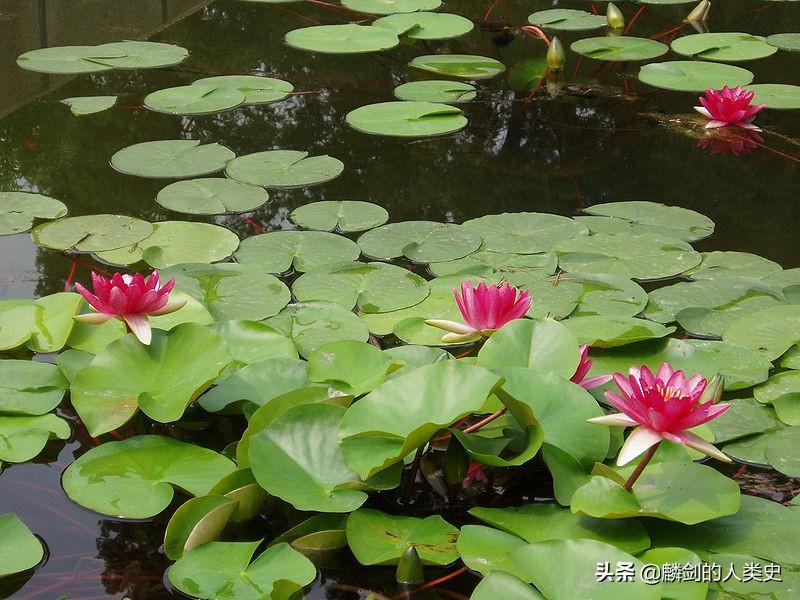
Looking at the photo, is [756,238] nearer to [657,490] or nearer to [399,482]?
[657,490]

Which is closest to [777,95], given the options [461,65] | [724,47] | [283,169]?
[724,47]

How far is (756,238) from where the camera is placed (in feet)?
9.96

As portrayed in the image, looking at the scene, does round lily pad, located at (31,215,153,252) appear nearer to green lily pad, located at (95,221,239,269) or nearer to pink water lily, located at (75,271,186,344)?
green lily pad, located at (95,221,239,269)

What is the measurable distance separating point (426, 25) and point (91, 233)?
2.64 metres

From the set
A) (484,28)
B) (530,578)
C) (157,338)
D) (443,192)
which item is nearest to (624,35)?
(484,28)

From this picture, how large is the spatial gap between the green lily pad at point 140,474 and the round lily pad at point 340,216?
118 cm

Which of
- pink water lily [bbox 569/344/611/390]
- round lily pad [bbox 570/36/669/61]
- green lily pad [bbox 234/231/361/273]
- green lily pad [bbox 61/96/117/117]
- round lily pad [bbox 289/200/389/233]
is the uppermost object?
round lily pad [bbox 570/36/669/61]

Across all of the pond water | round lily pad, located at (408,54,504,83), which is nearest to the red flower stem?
the pond water

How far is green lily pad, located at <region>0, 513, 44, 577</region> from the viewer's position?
1621mm

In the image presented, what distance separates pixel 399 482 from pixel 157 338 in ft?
2.16

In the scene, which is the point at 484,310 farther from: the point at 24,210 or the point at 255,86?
the point at 255,86

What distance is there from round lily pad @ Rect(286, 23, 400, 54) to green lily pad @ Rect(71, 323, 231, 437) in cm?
282

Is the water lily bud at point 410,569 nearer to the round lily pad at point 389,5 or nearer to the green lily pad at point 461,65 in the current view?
the green lily pad at point 461,65

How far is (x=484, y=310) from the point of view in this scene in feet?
6.77
